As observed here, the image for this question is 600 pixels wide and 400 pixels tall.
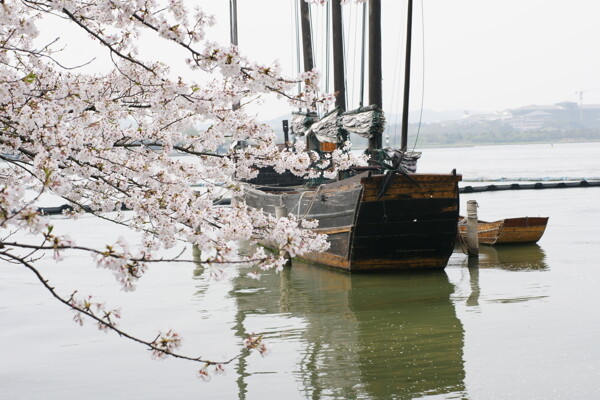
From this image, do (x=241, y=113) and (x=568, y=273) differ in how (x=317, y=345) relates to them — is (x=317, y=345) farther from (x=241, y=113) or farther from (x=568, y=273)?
(x=568, y=273)

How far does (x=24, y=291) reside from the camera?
1659cm

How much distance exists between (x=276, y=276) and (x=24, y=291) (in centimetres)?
530

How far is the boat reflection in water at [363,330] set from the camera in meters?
8.94

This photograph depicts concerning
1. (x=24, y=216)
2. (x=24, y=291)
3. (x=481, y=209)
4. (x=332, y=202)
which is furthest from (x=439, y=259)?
(x=481, y=209)

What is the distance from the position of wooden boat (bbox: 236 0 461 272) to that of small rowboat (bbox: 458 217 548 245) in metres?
4.90

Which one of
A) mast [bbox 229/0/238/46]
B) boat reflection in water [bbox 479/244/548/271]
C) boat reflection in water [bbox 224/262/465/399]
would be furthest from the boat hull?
mast [bbox 229/0/238/46]

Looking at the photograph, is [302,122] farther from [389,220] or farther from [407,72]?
[389,220]

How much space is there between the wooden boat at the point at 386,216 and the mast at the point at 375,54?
0.03m

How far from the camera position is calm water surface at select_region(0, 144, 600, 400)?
891 centimetres

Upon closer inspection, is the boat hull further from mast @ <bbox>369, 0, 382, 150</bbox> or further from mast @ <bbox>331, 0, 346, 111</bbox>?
mast @ <bbox>331, 0, 346, 111</bbox>

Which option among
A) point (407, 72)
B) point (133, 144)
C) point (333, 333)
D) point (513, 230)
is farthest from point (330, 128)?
point (133, 144)

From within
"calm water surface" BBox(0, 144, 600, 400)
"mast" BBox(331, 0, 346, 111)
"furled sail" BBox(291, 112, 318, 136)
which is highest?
"mast" BBox(331, 0, 346, 111)

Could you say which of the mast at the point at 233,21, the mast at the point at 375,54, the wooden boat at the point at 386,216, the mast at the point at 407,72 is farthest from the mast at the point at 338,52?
the mast at the point at 233,21

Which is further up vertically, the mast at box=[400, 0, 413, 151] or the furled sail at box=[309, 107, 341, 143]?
the mast at box=[400, 0, 413, 151]
